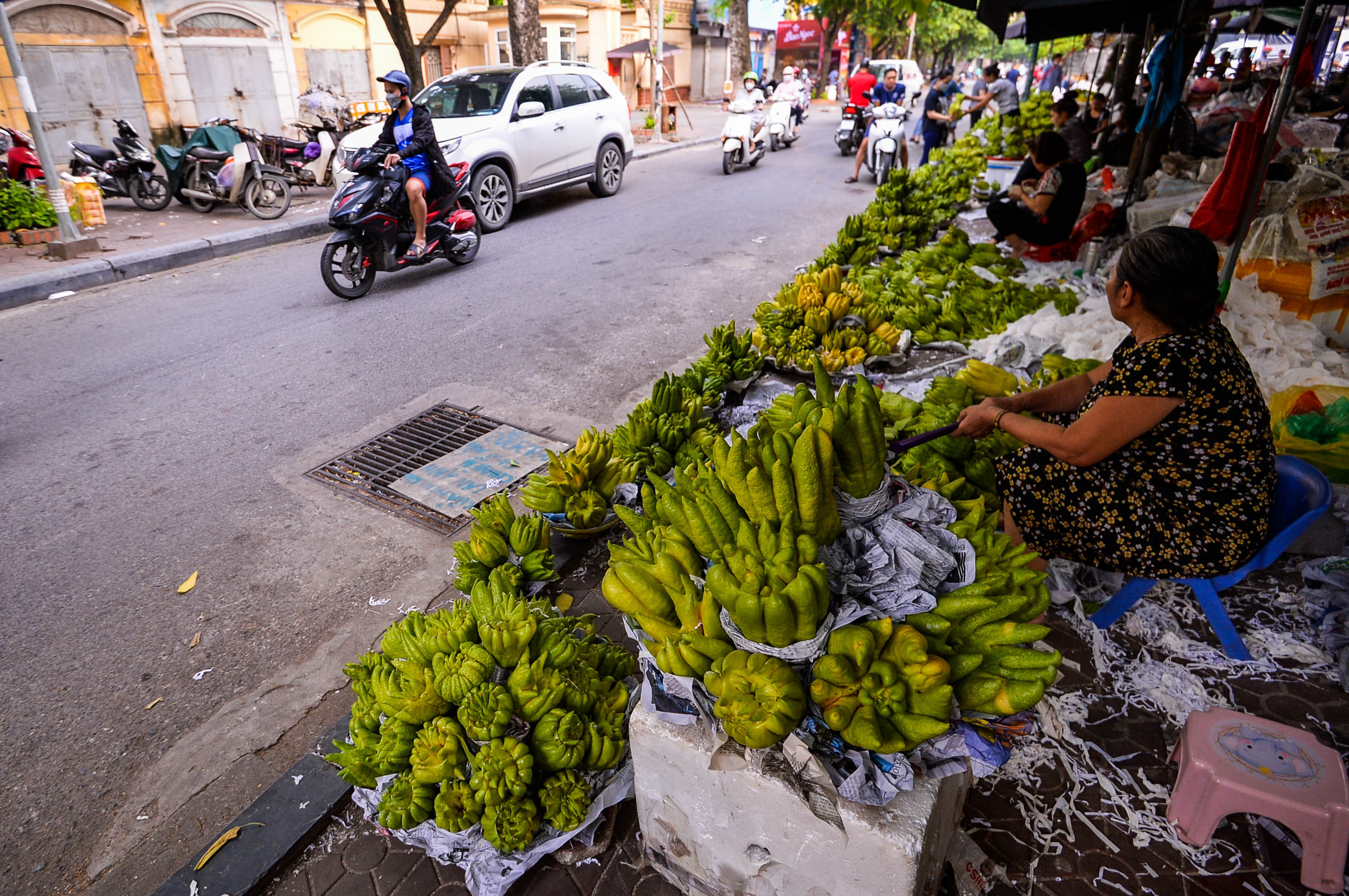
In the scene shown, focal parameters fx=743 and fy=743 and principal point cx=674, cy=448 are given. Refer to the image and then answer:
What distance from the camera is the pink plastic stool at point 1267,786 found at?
1.83 m

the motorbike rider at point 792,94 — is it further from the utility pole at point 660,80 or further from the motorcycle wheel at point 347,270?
the motorcycle wheel at point 347,270

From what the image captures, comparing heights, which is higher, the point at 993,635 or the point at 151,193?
the point at 151,193

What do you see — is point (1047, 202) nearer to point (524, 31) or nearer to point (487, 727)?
point (487, 727)

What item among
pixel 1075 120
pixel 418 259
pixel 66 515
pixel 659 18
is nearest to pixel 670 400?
pixel 66 515

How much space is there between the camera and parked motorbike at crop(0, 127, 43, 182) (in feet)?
28.4

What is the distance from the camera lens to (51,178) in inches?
295

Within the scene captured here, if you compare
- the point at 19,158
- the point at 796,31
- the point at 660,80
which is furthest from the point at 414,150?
the point at 796,31

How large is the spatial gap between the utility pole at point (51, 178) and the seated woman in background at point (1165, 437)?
8.95 m

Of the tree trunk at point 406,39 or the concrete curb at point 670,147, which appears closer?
the tree trunk at point 406,39

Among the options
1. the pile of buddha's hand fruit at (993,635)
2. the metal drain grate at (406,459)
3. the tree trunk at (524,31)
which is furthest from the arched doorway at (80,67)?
the pile of buddha's hand fruit at (993,635)

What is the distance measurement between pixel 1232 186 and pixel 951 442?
3.12m

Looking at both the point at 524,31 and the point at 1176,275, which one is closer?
the point at 1176,275

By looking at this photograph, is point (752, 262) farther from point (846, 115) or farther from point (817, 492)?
point (846, 115)

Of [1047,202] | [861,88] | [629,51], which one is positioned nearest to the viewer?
[1047,202]
